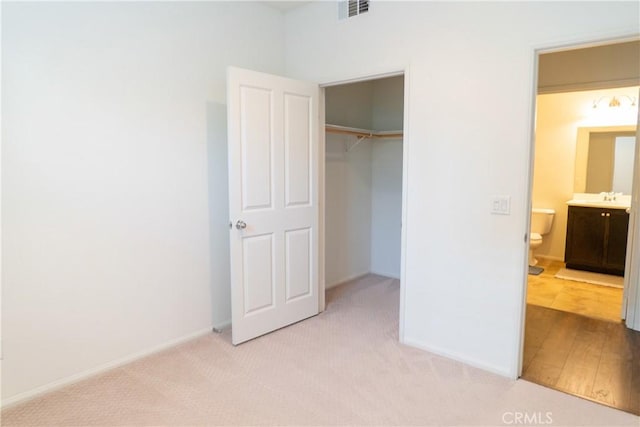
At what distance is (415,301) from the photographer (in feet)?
9.62

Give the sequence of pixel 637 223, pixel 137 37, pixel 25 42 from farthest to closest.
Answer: pixel 637 223, pixel 137 37, pixel 25 42

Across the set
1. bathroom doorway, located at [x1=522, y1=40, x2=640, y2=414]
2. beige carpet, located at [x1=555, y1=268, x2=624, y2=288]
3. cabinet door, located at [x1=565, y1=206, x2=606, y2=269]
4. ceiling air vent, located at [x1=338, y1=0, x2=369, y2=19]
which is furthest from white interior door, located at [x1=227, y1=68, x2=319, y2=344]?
cabinet door, located at [x1=565, y1=206, x2=606, y2=269]

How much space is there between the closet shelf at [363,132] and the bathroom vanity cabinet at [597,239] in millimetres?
2553

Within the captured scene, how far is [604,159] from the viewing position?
16.8 feet

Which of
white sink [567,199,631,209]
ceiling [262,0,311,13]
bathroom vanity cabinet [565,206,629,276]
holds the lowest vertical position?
bathroom vanity cabinet [565,206,629,276]

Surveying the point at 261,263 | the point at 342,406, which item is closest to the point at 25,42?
the point at 261,263

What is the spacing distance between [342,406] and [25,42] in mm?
2603

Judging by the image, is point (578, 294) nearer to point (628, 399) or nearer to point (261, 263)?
point (628, 399)

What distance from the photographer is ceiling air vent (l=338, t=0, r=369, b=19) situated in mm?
2988

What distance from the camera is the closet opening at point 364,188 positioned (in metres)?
4.32

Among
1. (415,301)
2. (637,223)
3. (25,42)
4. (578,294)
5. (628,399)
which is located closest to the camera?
(25,42)

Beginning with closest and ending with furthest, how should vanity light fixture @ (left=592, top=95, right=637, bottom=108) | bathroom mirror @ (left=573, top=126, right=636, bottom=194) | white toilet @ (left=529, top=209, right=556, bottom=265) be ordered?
vanity light fixture @ (left=592, top=95, right=637, bottom=108) → bathroom mirror @ (left=573, top=126, right=636, bottom=194) → white toilet @ (left=529, top=209, right=556, bottom=265)

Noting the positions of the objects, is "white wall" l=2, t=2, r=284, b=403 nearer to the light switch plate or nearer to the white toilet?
the light switch plate

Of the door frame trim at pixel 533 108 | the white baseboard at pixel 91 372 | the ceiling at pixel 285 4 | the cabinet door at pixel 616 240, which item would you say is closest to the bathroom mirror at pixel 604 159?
the cabinet door at pixel 616 240
